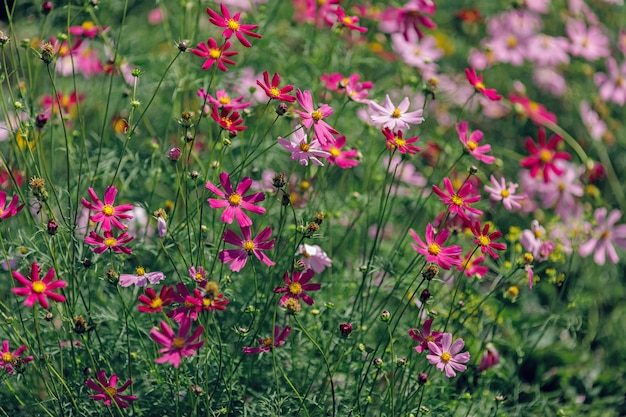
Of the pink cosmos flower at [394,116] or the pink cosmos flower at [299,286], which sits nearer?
the pink cosmos flower at [299,286]

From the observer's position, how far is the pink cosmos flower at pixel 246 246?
1.41m

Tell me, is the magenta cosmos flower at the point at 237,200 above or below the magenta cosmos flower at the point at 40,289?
above

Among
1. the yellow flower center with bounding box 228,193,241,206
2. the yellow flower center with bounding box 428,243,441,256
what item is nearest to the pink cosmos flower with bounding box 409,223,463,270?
the yellow flower center with bounding box 428,243,441,256

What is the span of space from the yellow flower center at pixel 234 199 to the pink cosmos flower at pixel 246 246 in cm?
5

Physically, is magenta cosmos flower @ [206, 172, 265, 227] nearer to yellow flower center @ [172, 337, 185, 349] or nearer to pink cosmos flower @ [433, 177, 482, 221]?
yellow flower center @ [172, 337, 185, 349]

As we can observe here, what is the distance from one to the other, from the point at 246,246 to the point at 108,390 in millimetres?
380

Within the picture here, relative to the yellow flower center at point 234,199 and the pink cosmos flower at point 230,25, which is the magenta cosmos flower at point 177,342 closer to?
the yellow flower center at point 234,199

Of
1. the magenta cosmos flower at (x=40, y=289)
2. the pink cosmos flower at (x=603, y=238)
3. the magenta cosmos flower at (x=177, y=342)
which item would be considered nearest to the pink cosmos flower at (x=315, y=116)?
the magenta cosmos flower at (x=177, y=342)

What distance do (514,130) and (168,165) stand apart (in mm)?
1692

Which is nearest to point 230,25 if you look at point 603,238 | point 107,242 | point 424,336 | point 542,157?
point 107,242

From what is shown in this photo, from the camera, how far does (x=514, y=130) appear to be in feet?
10.2

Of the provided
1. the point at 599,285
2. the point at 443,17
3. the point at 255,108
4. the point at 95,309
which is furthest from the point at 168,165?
the point at 443,17

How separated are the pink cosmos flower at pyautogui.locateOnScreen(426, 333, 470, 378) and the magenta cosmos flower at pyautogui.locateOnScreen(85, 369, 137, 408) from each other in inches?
23.1

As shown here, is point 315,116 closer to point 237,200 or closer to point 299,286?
point 237,200
